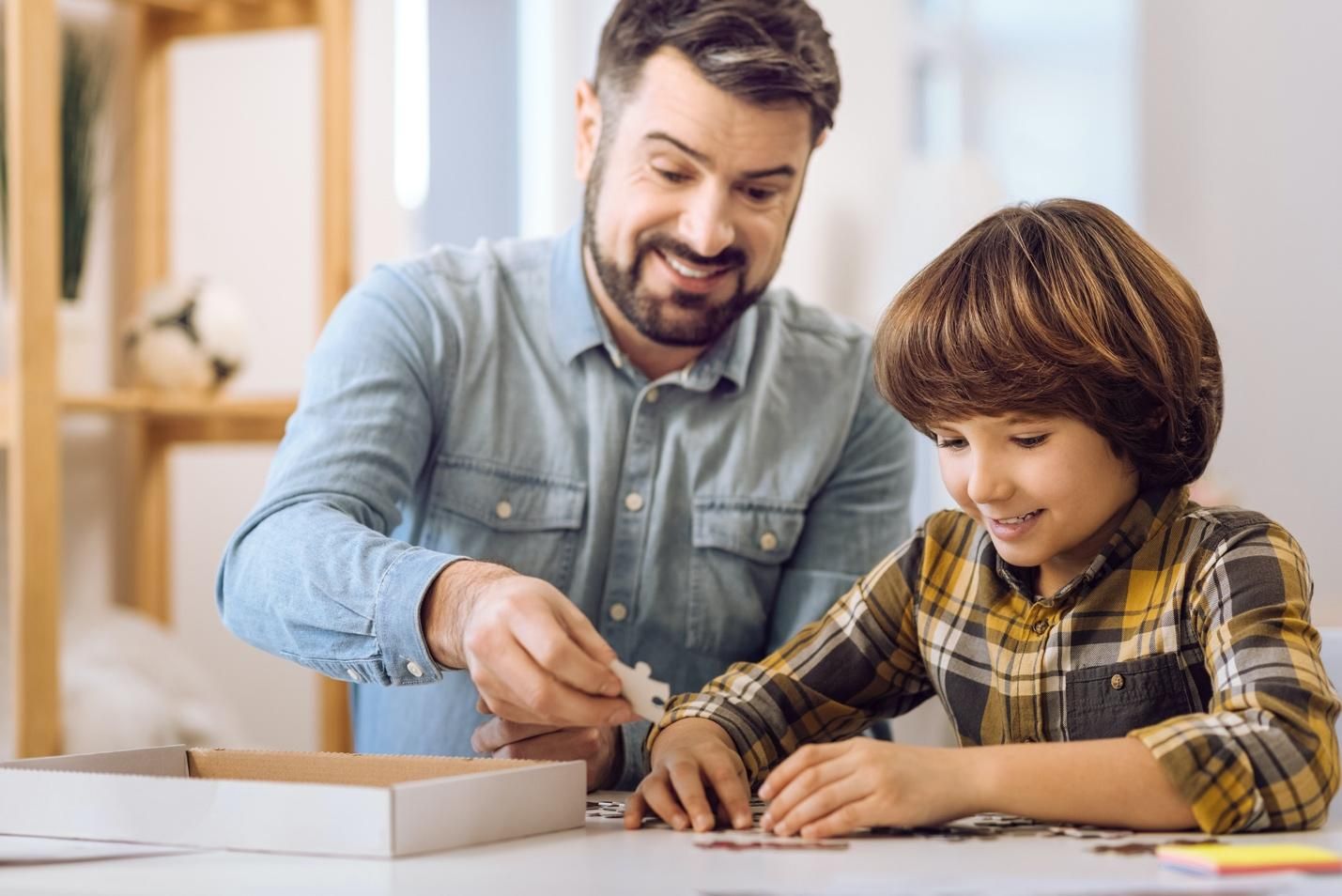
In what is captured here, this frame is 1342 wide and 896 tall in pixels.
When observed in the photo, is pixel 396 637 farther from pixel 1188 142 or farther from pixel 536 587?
pixel 1188 142

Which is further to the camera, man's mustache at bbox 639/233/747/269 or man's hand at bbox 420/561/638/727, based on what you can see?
man's mustache at bbox 639/233/747/269

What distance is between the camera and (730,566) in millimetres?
1538

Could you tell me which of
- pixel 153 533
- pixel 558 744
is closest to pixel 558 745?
pixel 558 744

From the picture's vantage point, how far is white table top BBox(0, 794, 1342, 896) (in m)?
0.75

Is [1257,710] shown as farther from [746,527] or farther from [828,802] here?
[746,527]

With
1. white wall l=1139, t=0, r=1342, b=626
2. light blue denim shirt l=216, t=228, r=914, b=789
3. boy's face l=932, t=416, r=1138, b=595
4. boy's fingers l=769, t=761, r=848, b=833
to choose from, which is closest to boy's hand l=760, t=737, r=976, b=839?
boy's fingers l=769, t=761, r=848, b=833

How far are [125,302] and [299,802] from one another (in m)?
2.04

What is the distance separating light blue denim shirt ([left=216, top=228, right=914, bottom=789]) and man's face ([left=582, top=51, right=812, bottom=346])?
2.4 inches

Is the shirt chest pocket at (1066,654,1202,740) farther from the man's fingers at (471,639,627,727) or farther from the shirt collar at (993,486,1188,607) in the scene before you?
the man's fingers at (471,639,627,727)

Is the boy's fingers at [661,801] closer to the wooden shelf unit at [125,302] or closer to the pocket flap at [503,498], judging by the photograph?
the pocket flap at [503,498]

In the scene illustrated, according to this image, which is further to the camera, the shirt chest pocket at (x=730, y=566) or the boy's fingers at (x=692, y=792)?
the shirt chest pocket at (x=730, y=566)

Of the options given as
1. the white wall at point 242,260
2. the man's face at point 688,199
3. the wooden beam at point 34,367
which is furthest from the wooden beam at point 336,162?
the man's face at point 688,199

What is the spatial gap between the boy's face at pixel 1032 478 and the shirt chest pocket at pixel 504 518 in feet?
1.62

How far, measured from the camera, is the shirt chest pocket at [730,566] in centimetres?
153
